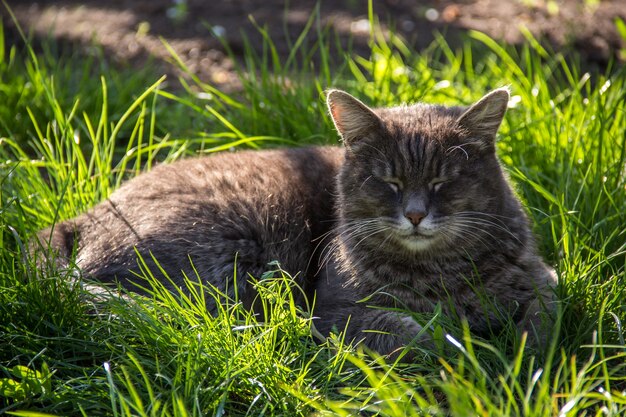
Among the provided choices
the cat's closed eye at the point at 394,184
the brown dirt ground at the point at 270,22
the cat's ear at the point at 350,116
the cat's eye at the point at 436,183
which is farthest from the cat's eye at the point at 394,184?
the brown dirt ground at the point at 270,22

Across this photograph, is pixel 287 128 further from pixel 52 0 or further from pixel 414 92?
pixel 52 0

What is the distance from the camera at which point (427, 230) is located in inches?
119

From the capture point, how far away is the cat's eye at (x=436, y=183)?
310 centimetres

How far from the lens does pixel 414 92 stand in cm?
443

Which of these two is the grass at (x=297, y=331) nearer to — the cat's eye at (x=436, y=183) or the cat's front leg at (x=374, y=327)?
the cat's front leg at (x=374, y=327)

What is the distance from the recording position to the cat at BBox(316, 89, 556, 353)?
309 cm

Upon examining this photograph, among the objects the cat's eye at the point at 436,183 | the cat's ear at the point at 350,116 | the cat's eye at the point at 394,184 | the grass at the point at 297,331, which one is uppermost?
the cat's ear at the point at 350,116

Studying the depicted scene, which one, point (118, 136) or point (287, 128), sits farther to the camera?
point (118, 136)

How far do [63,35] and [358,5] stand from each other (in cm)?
236

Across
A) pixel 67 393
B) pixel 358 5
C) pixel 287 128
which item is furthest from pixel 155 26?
pixel 67 393

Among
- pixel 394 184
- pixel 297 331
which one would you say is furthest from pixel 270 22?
pixel 297 331

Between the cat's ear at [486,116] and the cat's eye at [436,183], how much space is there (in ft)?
0.77

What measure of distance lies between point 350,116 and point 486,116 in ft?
1.81

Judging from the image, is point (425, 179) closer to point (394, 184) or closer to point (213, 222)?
point (394, 184)
